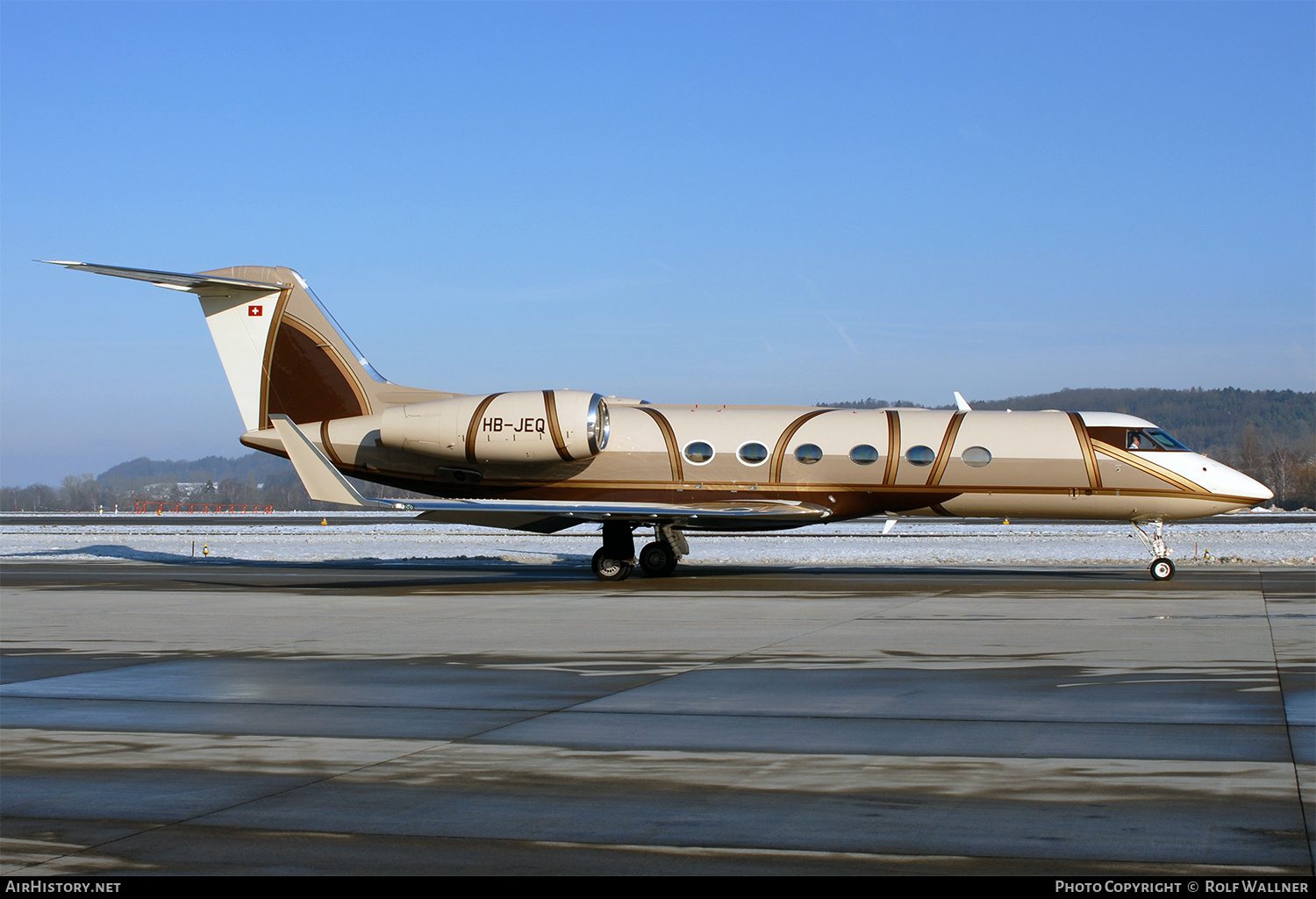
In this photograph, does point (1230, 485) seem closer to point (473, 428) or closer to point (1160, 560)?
point (1160, 560)

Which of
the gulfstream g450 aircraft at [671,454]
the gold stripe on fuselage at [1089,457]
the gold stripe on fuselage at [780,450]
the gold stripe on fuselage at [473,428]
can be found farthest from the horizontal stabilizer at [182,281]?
the gold stripe on fuselage at [1089,457]

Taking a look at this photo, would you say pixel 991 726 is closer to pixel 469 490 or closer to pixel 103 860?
pixel 103 860

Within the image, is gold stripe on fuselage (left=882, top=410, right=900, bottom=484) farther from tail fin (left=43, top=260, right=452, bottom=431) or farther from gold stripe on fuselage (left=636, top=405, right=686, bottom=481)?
tail fin (left=43, top=260, right=452, bottom=431)

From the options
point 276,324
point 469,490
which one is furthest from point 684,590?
point 276,324

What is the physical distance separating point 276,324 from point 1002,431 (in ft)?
50.2

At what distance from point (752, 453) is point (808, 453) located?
1121 millimetres

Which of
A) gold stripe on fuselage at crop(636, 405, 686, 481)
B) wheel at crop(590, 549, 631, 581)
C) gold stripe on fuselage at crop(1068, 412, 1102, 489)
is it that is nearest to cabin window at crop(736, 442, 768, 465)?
gold stripe on fuselage at crop(636, 405, 686, 481)

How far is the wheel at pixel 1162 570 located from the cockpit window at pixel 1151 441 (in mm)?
2296

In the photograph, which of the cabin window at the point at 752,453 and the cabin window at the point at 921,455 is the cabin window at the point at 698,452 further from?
A: the cabin window at the point at 921,455

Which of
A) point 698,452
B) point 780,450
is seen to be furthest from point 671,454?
point 780,450

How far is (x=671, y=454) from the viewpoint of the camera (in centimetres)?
→ 2298

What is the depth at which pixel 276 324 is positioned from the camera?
24375 mm

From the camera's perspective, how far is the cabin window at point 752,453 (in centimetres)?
2275

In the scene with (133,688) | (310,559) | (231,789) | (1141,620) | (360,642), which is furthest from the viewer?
(310,559)
